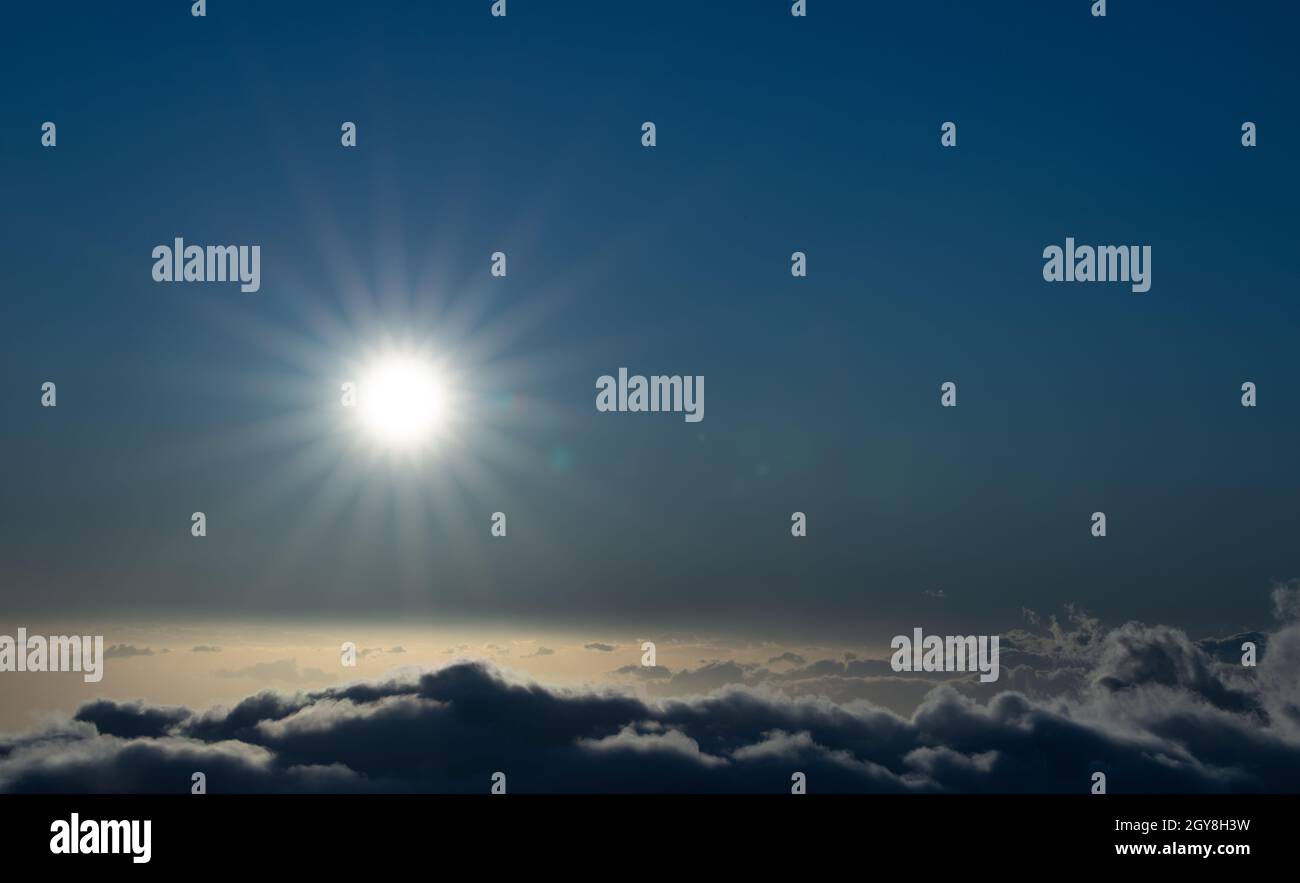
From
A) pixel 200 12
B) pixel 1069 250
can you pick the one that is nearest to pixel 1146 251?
pixel 1069 250

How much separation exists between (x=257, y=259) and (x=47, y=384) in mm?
10689

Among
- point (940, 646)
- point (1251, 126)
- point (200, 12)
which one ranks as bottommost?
point (940, 646)

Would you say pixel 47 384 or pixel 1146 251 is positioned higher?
pixel 1146 251

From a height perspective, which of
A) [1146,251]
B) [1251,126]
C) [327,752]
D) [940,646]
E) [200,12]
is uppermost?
[200,12]

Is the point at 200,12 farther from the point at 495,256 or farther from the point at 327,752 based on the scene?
the point at 327,752

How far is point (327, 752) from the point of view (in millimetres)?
179000
